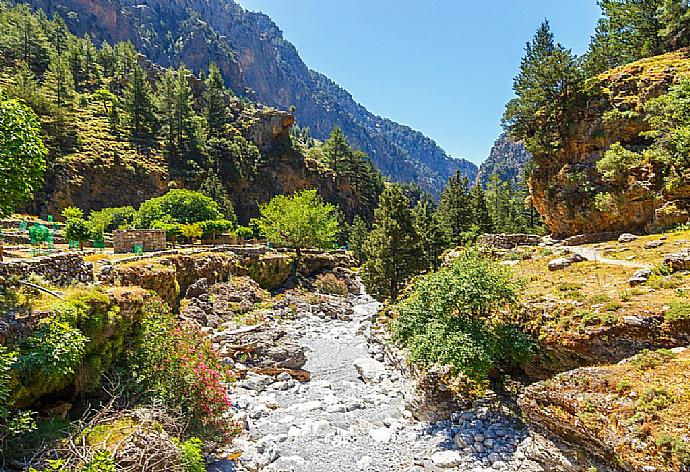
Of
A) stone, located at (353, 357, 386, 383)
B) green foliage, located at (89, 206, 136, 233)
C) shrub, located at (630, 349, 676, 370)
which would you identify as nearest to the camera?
shrub, located at (630, 349, 676, 370)

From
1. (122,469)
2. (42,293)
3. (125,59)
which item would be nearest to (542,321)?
(122,469)

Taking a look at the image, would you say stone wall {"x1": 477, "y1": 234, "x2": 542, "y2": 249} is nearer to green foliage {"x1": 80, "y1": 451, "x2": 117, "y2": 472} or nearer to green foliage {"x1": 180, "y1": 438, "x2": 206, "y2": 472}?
green foliage {"x1": 180, "y1": 438, "x2": 206, "y2": 472}

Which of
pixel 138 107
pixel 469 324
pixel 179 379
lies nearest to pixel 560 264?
pixel 469 324

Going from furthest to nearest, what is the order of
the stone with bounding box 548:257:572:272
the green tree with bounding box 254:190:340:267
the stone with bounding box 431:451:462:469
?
the green tree with bounding box 254:190:340:267 → the stone with bounding box 548:257:572:272 → the stone with bounding box 431:451:462:469

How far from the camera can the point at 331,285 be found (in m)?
46.3

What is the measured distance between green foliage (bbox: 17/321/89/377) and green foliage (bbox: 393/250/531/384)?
35.9 feet

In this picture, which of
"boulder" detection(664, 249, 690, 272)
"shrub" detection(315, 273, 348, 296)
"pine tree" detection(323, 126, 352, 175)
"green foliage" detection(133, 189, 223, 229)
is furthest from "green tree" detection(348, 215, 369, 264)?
"boulder" detection(664, 249, 690, 272)

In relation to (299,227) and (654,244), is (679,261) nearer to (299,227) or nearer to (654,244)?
(654,244)

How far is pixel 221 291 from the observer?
3109cm

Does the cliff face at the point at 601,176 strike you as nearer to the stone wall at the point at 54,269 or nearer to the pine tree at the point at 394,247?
the pine tree at the point at 394,247

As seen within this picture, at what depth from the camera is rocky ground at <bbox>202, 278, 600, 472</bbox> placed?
11562 mm

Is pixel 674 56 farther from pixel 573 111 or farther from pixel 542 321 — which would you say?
pixel 542 321

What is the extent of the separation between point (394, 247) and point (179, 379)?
21.7 m

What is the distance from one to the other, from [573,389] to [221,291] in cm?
2757
